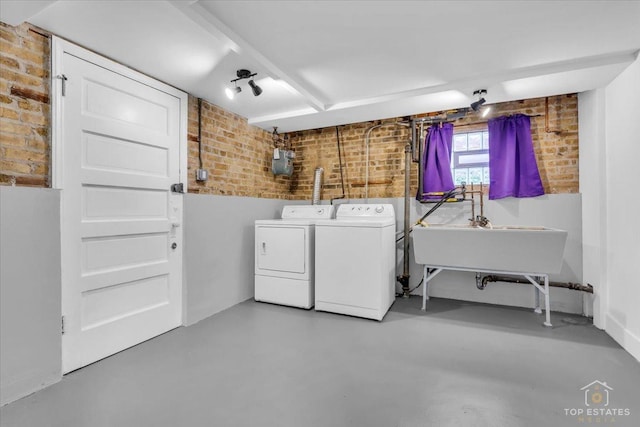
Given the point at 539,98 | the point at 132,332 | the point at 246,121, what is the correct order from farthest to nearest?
1. the point at 246,121
2. the point at 539,98
3. the point at 132,332

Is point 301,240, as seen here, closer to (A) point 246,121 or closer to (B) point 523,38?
(A) point 246,121

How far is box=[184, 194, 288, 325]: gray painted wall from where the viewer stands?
9.20ft

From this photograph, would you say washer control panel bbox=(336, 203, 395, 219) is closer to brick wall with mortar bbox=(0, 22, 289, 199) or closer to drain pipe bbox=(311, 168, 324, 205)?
drain pipe bbox=(311, 168, 324, 205)

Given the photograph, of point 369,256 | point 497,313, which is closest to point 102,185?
point 369,256

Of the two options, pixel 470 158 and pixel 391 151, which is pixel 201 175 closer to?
pixel 391 151

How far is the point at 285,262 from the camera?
10.9 ft

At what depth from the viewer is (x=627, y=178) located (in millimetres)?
2258

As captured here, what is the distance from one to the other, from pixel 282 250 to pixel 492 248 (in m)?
2.17

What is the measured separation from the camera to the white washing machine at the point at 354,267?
2869 millimetres

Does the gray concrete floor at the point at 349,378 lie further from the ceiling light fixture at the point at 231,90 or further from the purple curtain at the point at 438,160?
the ceiling light fixture at the point at 231,90

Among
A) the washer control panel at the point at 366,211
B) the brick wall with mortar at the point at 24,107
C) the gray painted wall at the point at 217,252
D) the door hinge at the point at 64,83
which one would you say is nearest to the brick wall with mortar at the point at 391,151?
the washer control panel at the point at 366,211

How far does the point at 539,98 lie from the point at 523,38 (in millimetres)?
1608

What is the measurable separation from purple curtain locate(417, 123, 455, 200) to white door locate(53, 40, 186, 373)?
2.83 meters

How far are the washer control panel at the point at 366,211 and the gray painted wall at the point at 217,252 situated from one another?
3.58ft
